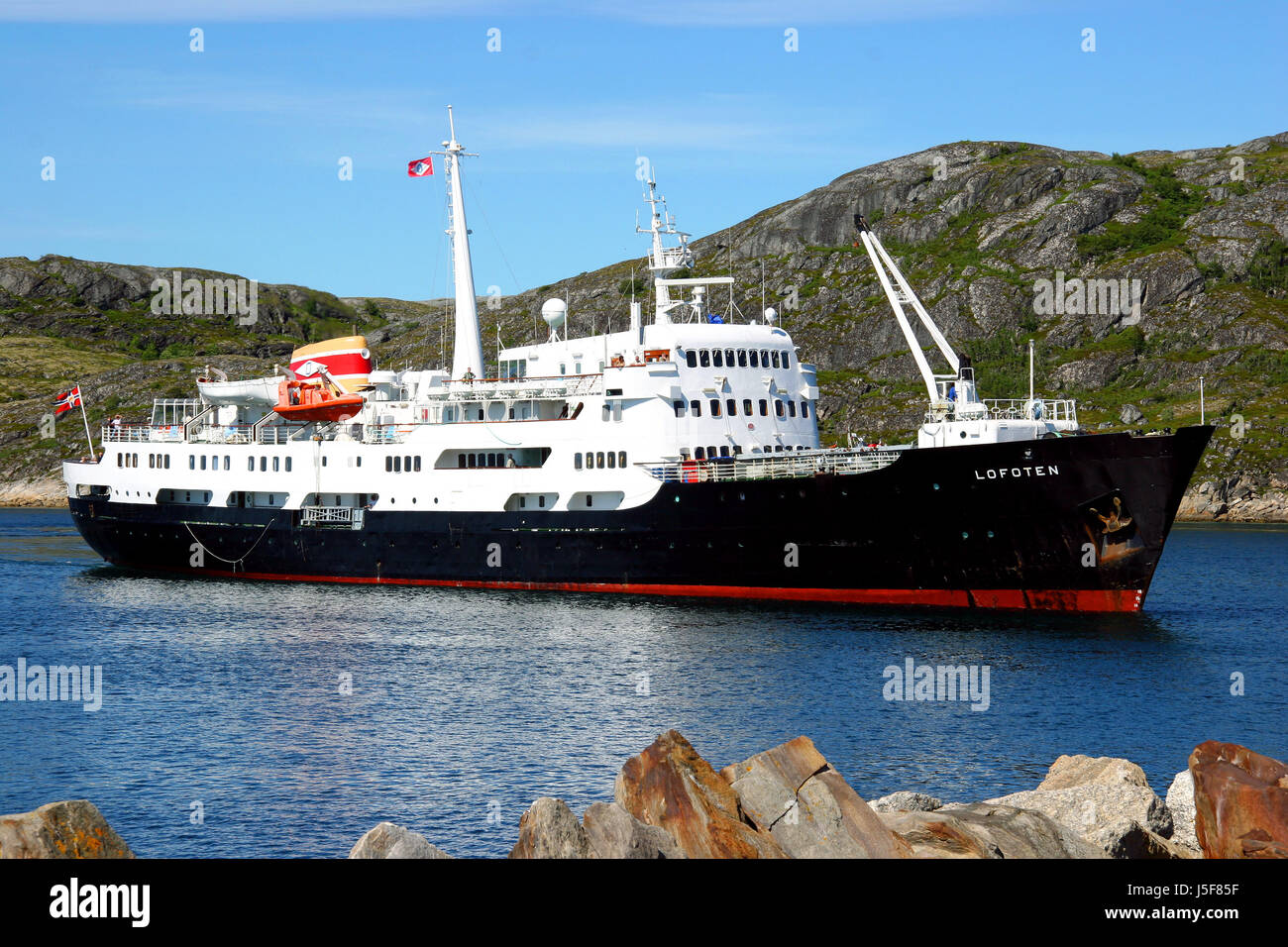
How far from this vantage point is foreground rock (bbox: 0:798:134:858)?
522 inches

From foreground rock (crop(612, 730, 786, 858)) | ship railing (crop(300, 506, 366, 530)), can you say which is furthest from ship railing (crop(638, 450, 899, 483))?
foreground rock (crop(612, 730, 786, 858))

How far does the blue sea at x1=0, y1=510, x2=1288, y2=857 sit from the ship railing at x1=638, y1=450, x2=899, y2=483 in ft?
15.1

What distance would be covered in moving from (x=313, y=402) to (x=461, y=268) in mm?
8900

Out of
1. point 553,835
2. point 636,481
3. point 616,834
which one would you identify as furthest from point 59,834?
point 636,481

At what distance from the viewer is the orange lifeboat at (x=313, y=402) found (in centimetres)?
5406

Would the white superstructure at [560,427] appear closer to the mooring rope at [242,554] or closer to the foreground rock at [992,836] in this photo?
the mooring rope at [242,554]

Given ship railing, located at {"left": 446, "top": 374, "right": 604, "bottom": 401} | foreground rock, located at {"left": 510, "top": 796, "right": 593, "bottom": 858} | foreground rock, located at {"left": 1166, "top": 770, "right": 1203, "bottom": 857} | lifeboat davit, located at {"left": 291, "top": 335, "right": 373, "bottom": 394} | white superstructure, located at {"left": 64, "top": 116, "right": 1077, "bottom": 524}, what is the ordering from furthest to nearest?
lifeboat davit, located at {"left": 291, "top": 335, "right": 373, "bottom": 394} < ship railing, located at {"left": 446, "top": 374, "right": 604, "bottom": 401} < white superstructure, located at {"left": 64, "top": 116, "right": 1077, "bottom": 524} < foreground rock, located at {"left": 1166, "top": 770, "right": 1203, "bottom": 857} < foreground rock, located at {"left": 510, "top": 796, "right": 593, "bottom": 858}

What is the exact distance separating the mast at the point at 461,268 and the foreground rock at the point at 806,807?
38.5 m

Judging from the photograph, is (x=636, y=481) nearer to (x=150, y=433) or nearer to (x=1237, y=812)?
(x=150, y=433)

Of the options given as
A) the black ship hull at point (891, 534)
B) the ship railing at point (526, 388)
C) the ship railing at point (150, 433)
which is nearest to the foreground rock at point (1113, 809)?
the black ship hull at point (891, 534)

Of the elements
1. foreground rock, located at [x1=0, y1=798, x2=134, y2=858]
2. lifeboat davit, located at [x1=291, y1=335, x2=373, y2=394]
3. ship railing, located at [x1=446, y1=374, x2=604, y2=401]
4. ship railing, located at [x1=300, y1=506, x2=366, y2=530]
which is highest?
lifeboat davit, located at [x1=291, y1=335, x2=373, y2=394]

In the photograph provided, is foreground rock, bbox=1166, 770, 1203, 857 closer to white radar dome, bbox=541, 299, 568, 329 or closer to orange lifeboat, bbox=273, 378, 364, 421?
white radar dome, bbox=541, 299, 568, 329

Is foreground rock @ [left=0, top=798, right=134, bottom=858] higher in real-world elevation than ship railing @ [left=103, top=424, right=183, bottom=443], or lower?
lower
